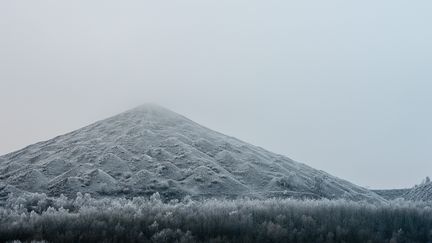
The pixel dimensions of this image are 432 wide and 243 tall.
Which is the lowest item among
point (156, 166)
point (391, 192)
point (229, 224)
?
point (229, 224)

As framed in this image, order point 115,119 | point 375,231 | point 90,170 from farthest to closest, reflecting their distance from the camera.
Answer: point 115,119, point 90,170, point 375,231

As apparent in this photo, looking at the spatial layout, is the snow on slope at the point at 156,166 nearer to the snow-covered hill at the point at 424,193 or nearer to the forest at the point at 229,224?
the snow-covered hill at the point at 424,193

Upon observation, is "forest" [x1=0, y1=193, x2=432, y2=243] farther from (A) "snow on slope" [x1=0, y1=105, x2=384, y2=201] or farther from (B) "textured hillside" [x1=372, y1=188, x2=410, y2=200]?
(B) "textured hillside" [x1=372, y1=188, x2=410, y2=200]

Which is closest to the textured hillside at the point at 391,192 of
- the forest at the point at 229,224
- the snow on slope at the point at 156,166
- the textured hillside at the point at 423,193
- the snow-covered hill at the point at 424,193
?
the snow-covered hill at the point at 424,193

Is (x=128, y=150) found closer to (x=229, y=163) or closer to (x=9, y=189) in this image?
(x=229, y=163)

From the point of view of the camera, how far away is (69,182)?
27109mm

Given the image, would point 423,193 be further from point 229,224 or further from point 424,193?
point 229,224

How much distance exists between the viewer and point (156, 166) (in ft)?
103

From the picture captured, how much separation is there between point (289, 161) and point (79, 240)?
32211 mm

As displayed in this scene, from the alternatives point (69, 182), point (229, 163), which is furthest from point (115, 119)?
point (69, 182)

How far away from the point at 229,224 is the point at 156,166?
19.8 m

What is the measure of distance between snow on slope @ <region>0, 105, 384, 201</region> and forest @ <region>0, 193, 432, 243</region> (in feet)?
41.9

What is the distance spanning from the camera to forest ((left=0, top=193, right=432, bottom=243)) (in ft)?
36.3

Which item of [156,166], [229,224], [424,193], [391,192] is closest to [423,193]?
[424,193]
